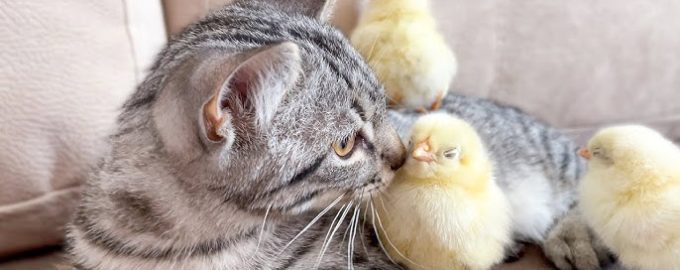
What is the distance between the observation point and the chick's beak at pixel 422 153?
0.96m

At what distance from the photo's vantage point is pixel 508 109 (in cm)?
140

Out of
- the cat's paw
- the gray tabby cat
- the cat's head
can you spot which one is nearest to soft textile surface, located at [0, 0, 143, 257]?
the gray tabby cat

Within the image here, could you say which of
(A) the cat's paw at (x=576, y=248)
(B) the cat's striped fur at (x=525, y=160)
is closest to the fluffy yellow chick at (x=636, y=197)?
(A) the cat's paw at (x=576, y=248)

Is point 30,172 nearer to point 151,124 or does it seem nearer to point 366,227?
point 151,124

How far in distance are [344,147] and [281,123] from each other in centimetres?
11

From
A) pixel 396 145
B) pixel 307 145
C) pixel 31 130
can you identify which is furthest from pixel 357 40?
pixel 31 130

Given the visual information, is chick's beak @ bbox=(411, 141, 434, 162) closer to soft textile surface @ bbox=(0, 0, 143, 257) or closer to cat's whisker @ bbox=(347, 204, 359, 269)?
cat's whisker @ bbox=(347, 204, 359, 269)

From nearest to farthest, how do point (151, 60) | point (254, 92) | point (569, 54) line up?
point (254, 92), point (151, 60), point (569, 54)

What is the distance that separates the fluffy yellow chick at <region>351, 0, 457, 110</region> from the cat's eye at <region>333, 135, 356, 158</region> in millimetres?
302

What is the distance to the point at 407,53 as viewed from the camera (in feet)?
3.93

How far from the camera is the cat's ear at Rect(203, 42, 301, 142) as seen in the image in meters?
0.70

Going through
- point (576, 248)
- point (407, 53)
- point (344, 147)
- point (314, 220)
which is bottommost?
point (576, 248)

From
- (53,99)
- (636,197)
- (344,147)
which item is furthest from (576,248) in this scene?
(53,99)

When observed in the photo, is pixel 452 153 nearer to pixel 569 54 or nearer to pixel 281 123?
pixel 281 123
